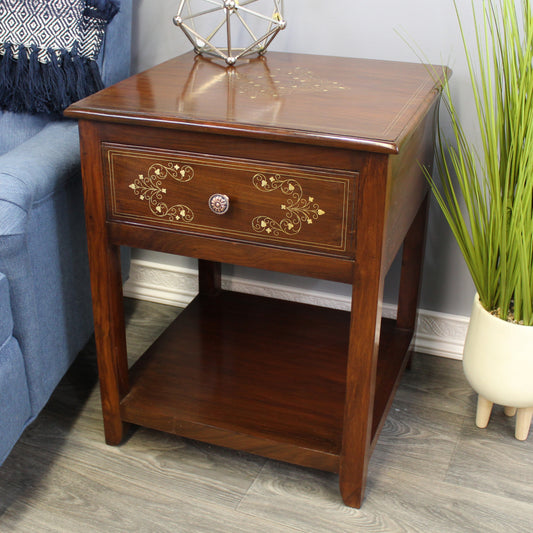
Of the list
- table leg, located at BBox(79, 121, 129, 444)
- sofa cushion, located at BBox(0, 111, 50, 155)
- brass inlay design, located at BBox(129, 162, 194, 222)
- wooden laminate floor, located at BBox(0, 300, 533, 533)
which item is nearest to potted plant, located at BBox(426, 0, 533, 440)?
wooden laminate floor, located at BBox(0, 300, 533, 533)

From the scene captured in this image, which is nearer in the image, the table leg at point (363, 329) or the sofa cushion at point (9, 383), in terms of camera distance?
the table leg at point (363, 329)

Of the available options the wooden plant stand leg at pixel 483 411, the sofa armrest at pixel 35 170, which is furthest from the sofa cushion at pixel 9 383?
the wooden plant stand leg at pixel 483 411

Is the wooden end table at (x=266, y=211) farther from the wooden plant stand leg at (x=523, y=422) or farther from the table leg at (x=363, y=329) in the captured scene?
the wooden plant stand leg at (x=523, y=422)

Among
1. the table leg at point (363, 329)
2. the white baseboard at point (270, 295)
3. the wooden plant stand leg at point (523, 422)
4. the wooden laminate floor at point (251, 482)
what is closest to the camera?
the table leg at point (363, 329)

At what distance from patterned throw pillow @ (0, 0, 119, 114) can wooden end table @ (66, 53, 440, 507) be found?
180mm

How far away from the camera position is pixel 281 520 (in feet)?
4.22

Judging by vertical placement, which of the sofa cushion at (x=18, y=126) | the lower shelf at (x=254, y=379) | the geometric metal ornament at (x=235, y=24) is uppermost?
the geometric metal ornament at (x=235, y=24)

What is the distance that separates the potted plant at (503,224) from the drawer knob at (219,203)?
411 millimetres

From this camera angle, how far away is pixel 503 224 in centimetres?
129

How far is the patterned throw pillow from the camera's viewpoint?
1.47 m

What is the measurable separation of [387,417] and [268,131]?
76 cm

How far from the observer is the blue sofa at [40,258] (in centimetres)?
121

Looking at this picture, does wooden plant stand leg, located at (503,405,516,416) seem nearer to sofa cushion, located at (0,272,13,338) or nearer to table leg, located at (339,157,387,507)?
table leg, located at (339,157,387,507)

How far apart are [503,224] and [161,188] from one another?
60 centimetres
